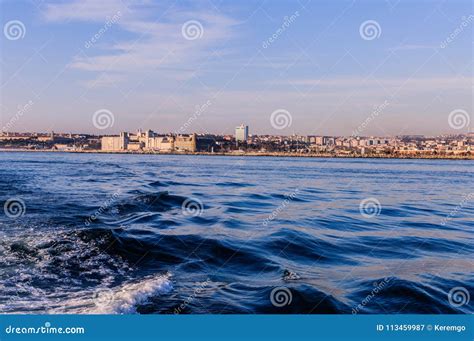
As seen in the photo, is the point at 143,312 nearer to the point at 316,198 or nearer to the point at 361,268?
the point at 361,268

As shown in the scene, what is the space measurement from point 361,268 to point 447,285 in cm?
179

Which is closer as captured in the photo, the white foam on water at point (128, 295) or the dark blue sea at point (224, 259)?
the white foam on water at point (128, 295)

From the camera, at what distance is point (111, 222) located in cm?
1474

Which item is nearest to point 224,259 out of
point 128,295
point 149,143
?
point 128,295

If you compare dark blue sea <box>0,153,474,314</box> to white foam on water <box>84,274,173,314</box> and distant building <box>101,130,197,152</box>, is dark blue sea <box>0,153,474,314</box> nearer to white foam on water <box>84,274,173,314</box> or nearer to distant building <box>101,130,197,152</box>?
white foam on water <box>84,274,173,314</box>

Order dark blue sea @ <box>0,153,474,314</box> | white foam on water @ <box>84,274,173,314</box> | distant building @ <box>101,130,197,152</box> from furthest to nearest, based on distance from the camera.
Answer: distant building @ <box>101,130,197,152</box>
dark blue sea @ <box>0,153,474,314</box>
white foam on water @ <box>84,274,173,314</box>

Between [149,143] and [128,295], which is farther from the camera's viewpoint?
[149,143]

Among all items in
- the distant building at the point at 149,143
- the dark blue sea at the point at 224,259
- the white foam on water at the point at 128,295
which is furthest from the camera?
the distant building at the point at 149,143

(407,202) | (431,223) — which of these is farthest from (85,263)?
(407,202)

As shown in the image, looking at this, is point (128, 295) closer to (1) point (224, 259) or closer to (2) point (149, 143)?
(1) point (224, 259)

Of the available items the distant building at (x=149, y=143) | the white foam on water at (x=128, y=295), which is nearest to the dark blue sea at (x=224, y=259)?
the white foam on water at (x=128, y=295)

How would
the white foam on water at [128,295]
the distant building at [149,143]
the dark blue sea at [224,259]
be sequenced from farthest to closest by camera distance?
the distant building at [149,143] → the dark blue sea at [224,259] → the white foam on water at [128,295]

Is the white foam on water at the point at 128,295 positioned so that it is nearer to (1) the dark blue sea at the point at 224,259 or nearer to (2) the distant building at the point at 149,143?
(1) the dark blue sea at the point at 224,259

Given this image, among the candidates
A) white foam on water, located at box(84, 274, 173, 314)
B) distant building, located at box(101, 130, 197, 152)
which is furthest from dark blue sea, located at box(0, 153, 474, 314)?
distant building, located at box(101, 130, 197, 152)
